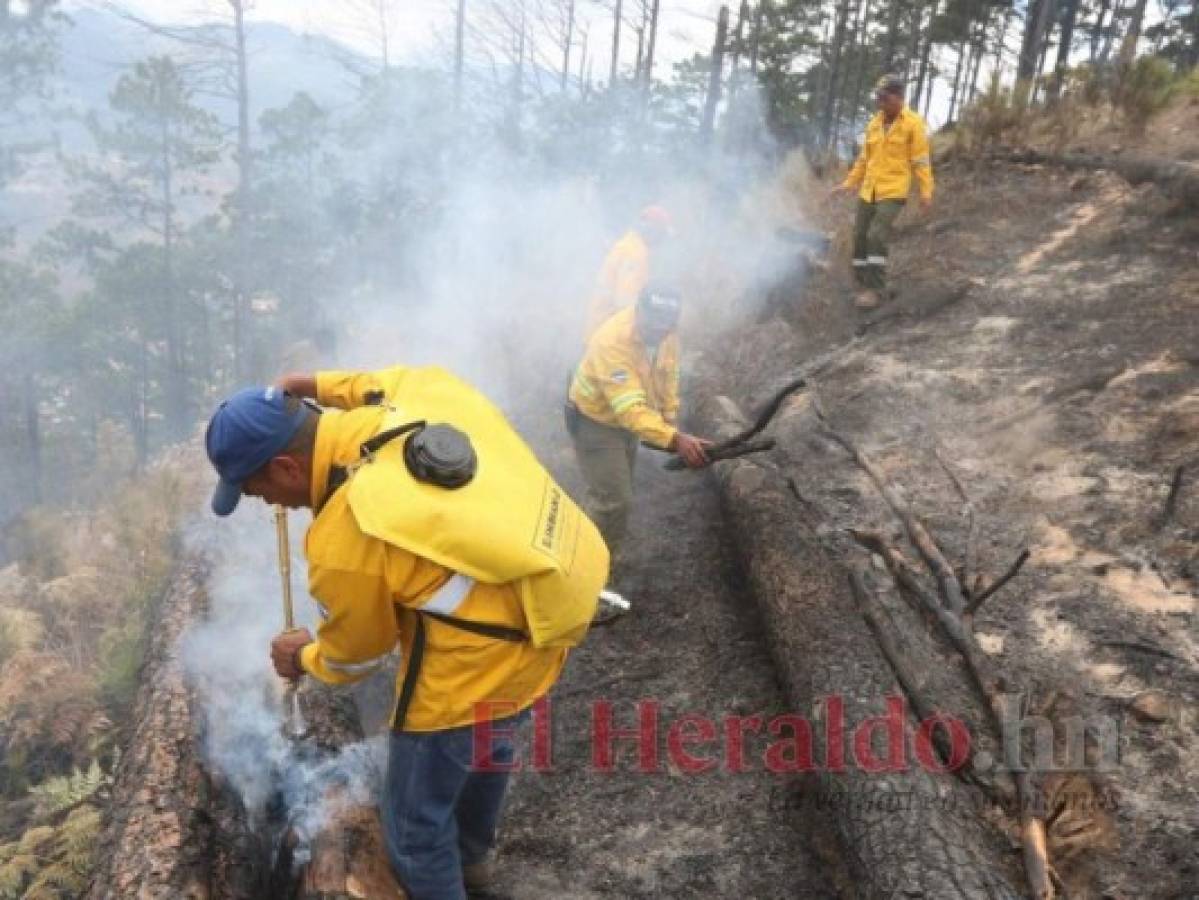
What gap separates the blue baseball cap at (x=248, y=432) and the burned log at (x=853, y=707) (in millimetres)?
2044

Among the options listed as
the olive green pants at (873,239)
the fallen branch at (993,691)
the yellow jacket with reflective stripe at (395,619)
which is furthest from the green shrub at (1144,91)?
the yellow jacket with reflective stripe at (395,619)

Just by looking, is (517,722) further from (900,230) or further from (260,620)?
(900,230)

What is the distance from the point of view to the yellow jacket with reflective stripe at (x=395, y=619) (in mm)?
1991

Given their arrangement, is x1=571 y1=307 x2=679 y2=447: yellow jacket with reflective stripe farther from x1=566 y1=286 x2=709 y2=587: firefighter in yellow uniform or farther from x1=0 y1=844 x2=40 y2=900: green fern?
x1=0 y1=844 x2=40 y2=900: green fern

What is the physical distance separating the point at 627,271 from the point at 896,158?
2.37 meters

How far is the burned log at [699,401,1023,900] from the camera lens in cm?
246

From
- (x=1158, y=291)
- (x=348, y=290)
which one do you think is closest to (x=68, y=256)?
(x=348, y=290)

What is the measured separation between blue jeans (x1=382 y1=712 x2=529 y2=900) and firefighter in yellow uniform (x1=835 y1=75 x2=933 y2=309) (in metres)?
5.86

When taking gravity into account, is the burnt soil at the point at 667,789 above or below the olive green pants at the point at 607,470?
below

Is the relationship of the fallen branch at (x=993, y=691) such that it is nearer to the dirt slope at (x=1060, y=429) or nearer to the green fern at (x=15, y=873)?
the dirt slope at (x=1060, y=429)

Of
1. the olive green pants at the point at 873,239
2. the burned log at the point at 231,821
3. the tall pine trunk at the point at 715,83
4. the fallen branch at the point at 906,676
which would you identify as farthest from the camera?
the tall pine trunk at the point at 715,83

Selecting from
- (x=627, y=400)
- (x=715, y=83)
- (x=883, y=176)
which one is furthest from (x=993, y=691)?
(x=715, y=83)

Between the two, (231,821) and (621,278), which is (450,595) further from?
(621,278)

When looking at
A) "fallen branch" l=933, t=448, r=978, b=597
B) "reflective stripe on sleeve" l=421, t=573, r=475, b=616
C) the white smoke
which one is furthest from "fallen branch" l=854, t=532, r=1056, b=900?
the white smoke
